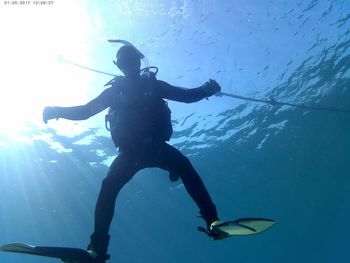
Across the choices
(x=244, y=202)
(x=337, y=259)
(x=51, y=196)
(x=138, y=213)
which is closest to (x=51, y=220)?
(x=51, y=196)

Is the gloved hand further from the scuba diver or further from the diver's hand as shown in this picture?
the diver's hand

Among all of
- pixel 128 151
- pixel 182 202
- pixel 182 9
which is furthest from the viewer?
pixel 182 202

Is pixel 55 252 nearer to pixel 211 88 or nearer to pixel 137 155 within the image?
pixel 137 155

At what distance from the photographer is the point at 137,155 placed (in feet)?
17.8

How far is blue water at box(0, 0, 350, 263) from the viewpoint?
43.6 ft

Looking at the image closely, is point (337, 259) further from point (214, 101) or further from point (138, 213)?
point (214, 101)

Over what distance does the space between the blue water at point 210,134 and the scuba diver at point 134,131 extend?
19.9 feet

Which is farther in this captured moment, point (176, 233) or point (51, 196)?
point (176, 233)

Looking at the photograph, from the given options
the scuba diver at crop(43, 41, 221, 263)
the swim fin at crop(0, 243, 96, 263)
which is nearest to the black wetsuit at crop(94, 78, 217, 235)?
the scuba diver at crop(43, 41, 221, 263)

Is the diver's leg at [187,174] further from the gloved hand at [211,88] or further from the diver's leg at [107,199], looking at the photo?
the gloved hand at [211,88]

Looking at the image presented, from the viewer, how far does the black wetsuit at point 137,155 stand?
529cm

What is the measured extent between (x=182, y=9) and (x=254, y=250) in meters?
47.1

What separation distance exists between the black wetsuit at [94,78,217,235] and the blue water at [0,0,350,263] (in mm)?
6222

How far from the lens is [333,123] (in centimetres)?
2366
